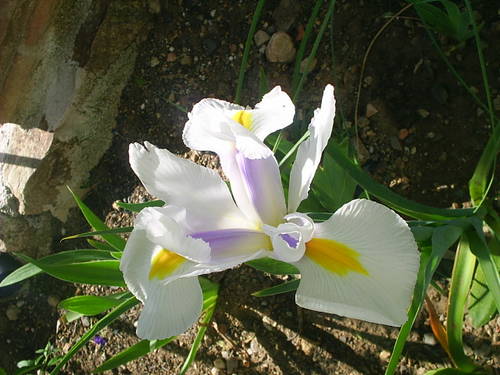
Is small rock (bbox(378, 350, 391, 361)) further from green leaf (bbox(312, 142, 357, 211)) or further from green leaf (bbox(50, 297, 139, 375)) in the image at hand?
green leaf (bbox(50, 297, 139, 375))

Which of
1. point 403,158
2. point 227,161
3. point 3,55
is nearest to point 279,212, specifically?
point 227,161

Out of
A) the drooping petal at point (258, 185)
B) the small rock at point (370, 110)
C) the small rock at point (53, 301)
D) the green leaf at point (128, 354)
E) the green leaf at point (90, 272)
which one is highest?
the drooping petal at point (258, 185)

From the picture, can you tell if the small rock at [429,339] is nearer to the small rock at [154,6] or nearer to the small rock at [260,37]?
the small rock at [260,37]

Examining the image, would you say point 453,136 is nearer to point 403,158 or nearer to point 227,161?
point 403,158

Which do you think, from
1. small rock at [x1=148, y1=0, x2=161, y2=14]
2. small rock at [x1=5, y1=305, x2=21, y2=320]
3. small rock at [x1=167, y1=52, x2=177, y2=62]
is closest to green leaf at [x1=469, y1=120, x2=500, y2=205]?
small rock at [x1=167, y1=52, x2=177, y2=62]

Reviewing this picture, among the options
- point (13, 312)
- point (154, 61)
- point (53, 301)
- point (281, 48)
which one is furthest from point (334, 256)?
point (13, 312)

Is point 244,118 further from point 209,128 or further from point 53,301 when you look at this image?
point 53,301

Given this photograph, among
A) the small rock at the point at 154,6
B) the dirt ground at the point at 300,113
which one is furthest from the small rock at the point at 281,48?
the small rock at the point at 154,6
